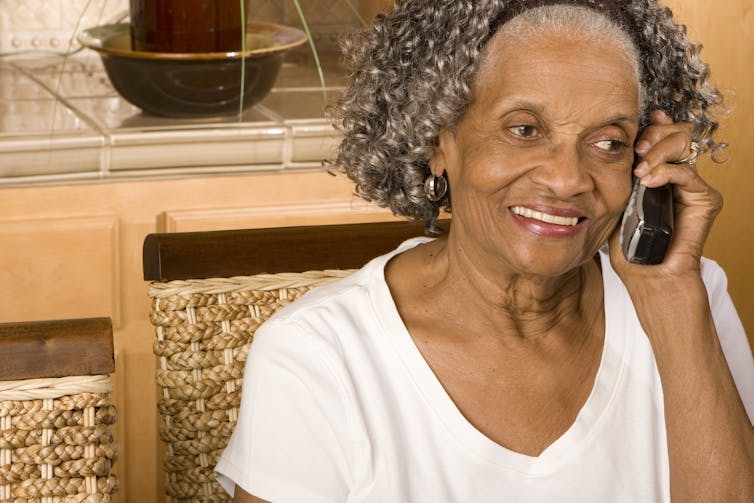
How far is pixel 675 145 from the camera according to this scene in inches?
56.2

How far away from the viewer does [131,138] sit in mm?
2129

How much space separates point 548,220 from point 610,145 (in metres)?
0.13

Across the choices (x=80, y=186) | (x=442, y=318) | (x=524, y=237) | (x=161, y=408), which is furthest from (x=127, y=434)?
(x=524, y=237)

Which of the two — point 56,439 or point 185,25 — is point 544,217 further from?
point 185,25

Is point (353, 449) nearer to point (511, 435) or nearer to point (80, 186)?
point (511, 435)

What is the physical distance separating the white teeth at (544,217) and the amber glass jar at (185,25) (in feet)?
3.10

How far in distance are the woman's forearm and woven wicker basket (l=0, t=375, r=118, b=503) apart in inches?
25.8

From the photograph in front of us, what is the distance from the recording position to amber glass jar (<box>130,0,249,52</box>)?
2.09 metres

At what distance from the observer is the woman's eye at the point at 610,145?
1364 millimetres

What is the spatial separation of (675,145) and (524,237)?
24cm

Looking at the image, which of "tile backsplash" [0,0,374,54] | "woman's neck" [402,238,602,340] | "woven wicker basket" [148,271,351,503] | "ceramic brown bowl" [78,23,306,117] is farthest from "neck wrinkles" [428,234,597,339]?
"tile backsplash" [0,0,374,54]

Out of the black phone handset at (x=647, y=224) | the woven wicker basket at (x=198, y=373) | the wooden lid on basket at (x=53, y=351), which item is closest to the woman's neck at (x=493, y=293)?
the black phone handset at (x=647, y=224)

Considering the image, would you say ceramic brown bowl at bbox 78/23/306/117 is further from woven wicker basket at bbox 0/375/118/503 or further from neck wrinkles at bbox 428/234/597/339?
woven wicker basket at bbox 0/375/118/503

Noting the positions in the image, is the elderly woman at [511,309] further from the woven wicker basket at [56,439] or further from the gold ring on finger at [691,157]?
the woven wicker basket at [56,439]
